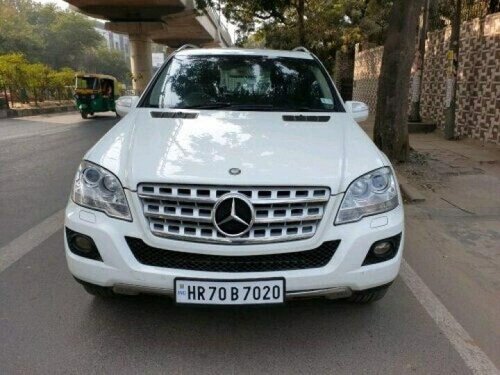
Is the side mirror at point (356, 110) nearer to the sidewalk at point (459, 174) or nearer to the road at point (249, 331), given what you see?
the road at point (249, 331)

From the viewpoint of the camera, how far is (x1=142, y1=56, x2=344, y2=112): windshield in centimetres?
387

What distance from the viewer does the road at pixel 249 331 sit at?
2580 mm

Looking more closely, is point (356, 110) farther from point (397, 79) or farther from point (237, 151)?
point (397, 79)

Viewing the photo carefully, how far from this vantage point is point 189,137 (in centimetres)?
302

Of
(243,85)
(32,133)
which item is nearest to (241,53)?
(243,85)

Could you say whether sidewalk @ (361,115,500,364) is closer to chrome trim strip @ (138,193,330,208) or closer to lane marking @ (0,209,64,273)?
chrome trim strip @ (138,193,330,208)

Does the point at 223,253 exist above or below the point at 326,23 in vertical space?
below

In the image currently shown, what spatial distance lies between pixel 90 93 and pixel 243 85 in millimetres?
18669

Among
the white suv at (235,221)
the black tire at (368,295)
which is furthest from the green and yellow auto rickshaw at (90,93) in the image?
the black tire at (368,295)

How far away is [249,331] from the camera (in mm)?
2877

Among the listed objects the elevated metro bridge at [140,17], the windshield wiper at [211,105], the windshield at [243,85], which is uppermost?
the elevated metro bridge at [140,17]

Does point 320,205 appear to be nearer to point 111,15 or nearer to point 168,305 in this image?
point 168,305

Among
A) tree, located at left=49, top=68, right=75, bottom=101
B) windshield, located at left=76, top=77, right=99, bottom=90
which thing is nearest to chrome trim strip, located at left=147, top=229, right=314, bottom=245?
windshield, located at left=76, top=77, right=99, bottom=90

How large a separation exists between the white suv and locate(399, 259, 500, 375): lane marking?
0.53 metres
